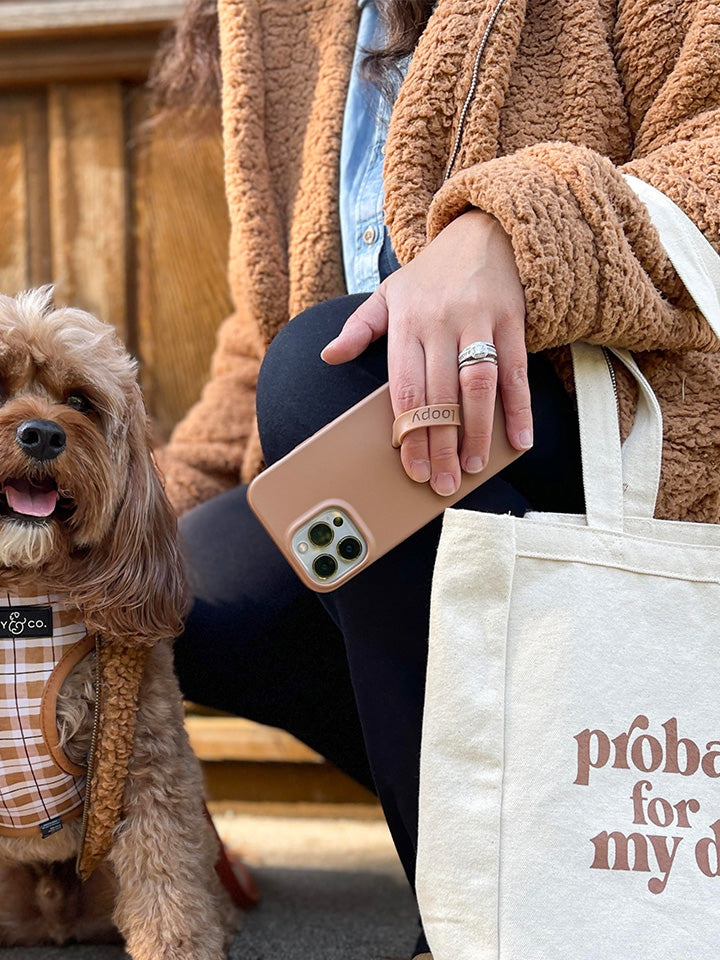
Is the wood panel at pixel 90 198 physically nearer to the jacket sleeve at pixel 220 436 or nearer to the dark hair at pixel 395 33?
the jacket sleeve at pixel 220 436

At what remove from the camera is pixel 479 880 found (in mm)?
891

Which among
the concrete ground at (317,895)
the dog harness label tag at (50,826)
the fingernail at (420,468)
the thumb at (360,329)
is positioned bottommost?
the concrete ground at (317,895)

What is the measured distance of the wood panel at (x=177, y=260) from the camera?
80.0 inches

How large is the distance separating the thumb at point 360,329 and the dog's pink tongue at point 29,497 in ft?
1.32

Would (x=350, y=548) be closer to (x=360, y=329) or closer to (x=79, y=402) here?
(x=360, y=329)

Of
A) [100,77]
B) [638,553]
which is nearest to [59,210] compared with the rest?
[100,77]

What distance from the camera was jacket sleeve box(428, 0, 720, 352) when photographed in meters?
0.90

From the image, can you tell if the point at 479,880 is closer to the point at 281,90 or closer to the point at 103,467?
the point at 103,467

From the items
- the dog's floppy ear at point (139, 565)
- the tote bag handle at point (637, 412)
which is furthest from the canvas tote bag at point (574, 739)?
the dog's floppy ear at point (139, 565)

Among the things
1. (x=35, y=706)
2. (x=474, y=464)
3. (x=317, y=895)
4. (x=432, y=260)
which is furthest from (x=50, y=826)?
(x=432, y=260)

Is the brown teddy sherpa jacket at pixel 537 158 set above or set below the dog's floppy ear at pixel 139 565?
above

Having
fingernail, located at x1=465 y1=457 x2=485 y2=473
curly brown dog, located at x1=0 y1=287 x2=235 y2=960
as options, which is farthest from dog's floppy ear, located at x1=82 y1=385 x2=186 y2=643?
fingernail, located at x1=465 y1=457 x2=485 y2=473

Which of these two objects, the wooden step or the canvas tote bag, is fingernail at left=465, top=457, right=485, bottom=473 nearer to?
the canvas tote bag

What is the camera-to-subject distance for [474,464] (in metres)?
0.93
